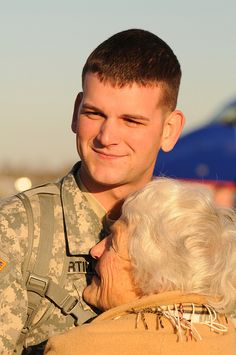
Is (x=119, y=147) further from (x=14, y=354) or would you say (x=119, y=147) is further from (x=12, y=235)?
(x=14, y=354)

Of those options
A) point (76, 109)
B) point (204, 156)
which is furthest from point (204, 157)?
point (76, 109)

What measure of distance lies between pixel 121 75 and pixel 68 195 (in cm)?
66

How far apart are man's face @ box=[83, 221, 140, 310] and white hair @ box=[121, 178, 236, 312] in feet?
0.16

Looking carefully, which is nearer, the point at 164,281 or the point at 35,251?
the point at 164,281

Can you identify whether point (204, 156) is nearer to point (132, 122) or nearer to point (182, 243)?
point (132, 122)

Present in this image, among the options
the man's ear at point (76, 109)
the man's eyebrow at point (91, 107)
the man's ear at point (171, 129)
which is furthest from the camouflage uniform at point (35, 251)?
the man's ear at point (171, 129)

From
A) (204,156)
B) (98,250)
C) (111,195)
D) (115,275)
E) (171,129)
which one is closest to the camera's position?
(115,275)

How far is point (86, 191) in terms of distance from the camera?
4875mm

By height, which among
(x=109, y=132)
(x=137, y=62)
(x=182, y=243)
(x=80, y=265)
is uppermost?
(x=137, y=62)

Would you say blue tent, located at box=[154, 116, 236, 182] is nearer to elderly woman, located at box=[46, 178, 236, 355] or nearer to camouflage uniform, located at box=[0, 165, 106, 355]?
camouflage uniform, located at box=[0, 165, 106, 355]

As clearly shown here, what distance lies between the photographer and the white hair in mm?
4246

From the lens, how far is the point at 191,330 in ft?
13.7

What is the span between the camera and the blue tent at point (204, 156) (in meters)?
21.4

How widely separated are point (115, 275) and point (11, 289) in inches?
19.2
